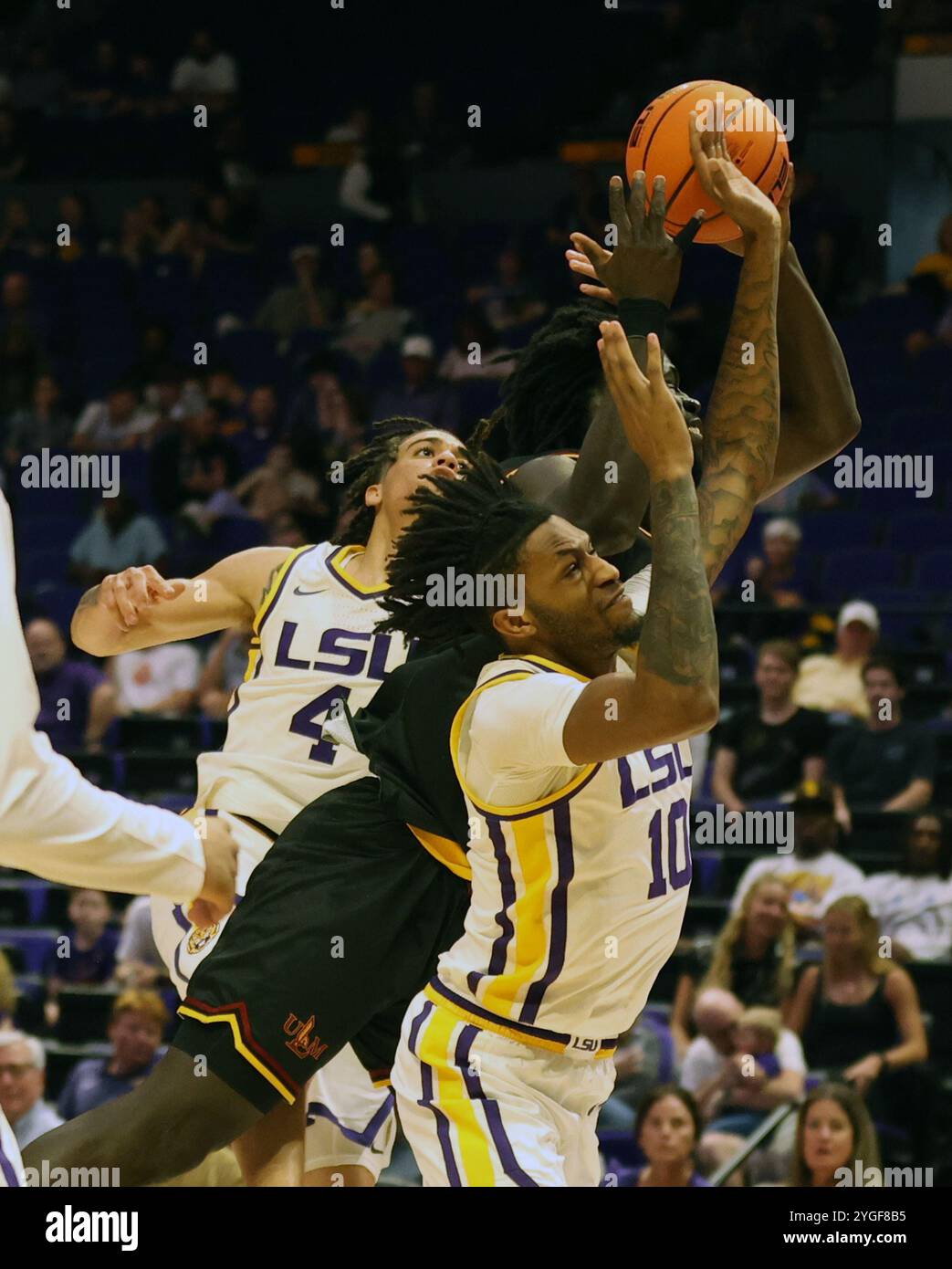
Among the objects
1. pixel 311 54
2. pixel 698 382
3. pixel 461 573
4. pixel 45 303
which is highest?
pixel 311 54

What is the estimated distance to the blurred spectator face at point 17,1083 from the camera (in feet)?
19.9

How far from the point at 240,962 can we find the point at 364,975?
237mm

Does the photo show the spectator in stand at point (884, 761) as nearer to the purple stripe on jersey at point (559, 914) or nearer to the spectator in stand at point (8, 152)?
the purple stripe on jersey at point (559, 914)

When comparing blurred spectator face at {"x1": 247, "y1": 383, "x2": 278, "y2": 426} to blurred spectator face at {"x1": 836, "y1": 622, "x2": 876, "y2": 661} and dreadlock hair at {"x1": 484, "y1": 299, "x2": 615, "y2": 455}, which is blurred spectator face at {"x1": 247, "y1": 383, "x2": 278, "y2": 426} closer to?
blurred spectator face at {"x1": 836, "y1": 622, "x2": 876, "y2": 661}

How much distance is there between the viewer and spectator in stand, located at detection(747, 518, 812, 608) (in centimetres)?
847

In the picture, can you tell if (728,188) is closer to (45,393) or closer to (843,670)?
(843,670)

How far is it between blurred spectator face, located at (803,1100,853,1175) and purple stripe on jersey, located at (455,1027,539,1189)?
8.19 ft

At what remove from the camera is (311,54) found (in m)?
12.4

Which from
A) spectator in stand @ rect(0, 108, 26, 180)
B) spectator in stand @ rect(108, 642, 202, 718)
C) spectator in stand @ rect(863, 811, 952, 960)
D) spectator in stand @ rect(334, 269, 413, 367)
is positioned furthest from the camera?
spectator in stand @ rect(0, 108, 26, 180)

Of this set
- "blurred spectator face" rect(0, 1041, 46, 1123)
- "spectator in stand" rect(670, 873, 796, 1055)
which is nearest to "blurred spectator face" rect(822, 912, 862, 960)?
"spectator in stand" rect(670, 873, 796, 1055)

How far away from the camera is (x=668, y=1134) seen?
566cm

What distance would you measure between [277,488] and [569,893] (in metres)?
6.41
